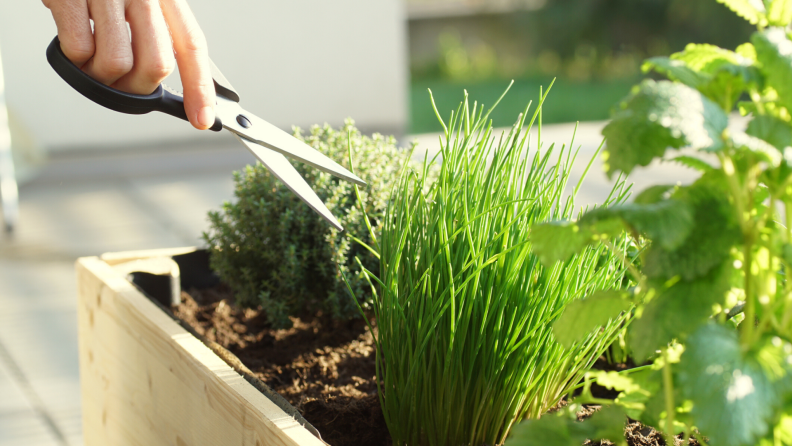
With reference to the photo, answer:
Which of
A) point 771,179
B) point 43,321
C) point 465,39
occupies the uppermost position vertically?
point 465,39

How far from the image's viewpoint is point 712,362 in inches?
16.7

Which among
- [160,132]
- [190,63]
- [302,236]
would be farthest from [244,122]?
[160,132]

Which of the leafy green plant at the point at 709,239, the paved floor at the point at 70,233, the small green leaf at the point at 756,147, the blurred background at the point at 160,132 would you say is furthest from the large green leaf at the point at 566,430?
the paved floor at the point at 70,233

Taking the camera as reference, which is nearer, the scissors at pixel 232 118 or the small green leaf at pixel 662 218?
the small green leaf at pixel 662 218

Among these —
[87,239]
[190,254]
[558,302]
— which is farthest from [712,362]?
[87,239]

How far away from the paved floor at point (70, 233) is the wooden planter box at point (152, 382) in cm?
51

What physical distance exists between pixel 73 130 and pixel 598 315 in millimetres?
4673

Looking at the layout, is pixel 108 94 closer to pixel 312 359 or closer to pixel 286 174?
pixel 286 174

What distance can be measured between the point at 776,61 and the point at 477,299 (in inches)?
16.4

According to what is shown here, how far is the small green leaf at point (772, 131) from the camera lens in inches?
17.9

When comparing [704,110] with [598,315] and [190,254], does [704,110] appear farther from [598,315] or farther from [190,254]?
[190,254]

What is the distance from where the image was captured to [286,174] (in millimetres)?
879

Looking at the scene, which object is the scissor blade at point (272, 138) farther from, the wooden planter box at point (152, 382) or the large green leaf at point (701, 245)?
the large green leaf at point (701, 245)

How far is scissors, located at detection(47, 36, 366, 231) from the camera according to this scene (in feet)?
2.50
